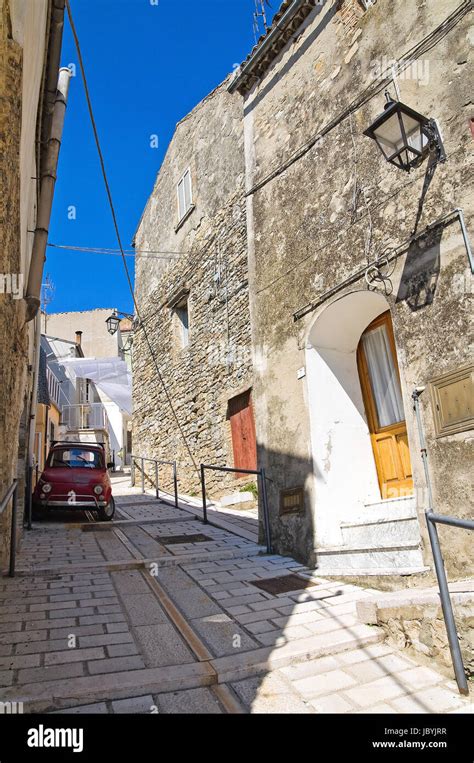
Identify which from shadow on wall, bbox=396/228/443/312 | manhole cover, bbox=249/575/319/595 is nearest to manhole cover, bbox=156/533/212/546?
manhole cover, bbox=249/575/319/595

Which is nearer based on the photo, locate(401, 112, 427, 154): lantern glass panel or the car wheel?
locate(401, 112, 427, 154): lantern glass panel

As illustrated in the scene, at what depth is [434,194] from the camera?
4.82 metres

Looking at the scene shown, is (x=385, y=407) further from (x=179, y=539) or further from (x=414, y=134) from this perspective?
(x=179, y=539)

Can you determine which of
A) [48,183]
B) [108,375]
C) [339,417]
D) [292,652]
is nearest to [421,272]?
[339,417]

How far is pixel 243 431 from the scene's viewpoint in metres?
10.6

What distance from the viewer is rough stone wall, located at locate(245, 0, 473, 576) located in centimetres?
455

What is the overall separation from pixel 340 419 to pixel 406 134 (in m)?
2.98

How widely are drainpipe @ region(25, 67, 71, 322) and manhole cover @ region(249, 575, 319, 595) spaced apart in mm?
4049

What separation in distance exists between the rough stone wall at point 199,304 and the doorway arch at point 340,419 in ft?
13.2

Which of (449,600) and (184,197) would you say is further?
(184,197)

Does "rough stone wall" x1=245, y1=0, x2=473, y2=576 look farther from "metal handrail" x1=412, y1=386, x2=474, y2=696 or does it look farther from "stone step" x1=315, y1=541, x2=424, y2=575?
"metal handrail" x1=412, y1=386, x2=474, y2=696

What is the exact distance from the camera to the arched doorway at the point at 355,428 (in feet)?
18.4
